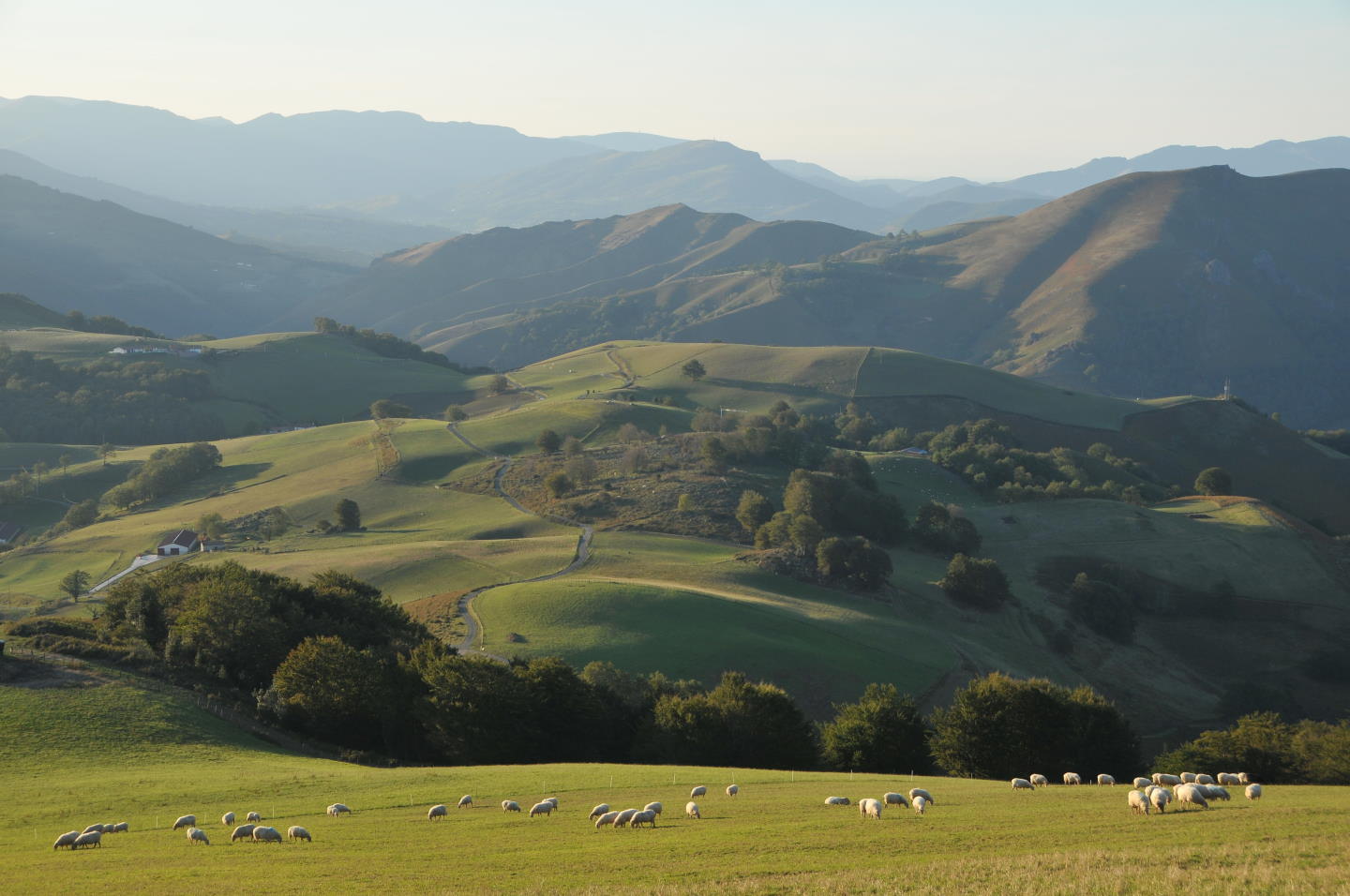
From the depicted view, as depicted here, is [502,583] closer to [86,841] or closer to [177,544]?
[177,544]

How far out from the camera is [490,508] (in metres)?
110

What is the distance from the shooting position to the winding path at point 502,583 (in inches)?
2692

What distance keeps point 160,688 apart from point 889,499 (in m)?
77.4

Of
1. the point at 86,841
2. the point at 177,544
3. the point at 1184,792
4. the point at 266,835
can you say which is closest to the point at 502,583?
the point at 177,544

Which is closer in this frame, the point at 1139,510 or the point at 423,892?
the point at 423,892

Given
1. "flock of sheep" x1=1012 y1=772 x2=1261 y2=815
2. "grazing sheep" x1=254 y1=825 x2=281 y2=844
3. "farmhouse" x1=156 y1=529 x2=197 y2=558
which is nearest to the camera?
"flock of sheep" x1=1012 y1=772 x2=1261 y2=815

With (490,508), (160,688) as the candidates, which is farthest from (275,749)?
(490,508)

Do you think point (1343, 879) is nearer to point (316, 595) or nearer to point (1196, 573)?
point (316, 595)

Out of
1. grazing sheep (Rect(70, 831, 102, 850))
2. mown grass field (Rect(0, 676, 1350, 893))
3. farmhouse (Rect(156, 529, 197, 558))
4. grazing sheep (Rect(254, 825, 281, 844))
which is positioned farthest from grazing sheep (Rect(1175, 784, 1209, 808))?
farmhouse (Rect(156, 529, 197, 558))

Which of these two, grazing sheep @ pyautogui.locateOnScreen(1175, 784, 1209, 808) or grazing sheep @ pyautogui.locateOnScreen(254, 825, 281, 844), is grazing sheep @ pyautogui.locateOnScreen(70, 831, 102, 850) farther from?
grazing sheep @ pyautogui.locateOnScreen(1175, 784, 1209, 808)

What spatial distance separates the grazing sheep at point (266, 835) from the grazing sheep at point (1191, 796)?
996 inches

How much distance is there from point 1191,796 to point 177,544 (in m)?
96.7

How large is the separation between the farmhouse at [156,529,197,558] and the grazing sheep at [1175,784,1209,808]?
3726 inches

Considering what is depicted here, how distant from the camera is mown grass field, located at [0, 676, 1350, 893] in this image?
71.2ft
